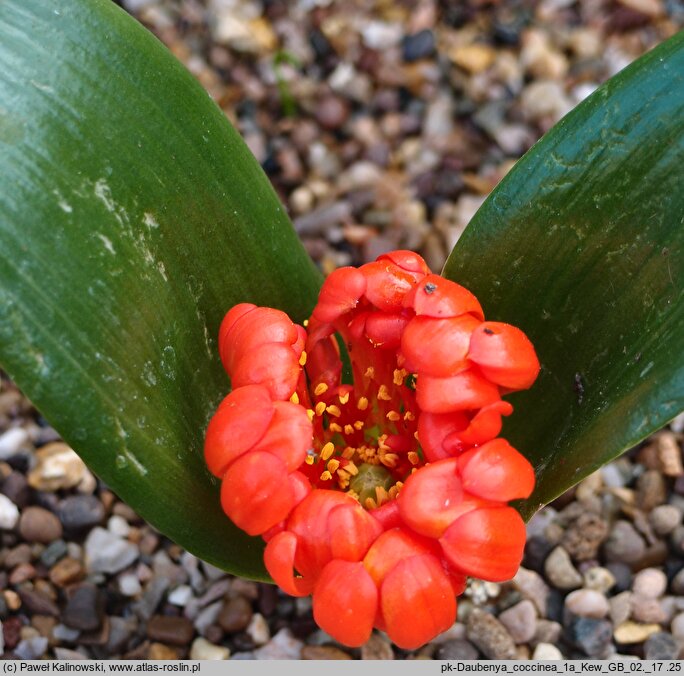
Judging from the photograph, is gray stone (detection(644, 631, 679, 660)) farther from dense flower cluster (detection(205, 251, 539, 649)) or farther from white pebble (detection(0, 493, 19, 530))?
white pebble (detection(0, 493, 19, 530))

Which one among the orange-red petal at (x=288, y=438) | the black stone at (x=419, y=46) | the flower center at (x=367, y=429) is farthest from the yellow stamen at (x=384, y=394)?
the black stone at (x=419, y=46)

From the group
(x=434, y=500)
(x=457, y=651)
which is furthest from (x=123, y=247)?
(x=457, y=651)

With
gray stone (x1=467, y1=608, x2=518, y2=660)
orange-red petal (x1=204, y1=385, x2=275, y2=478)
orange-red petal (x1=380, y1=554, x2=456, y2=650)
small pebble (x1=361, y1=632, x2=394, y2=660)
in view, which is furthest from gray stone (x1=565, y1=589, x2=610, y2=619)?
orange-red petal (x1=204, y1=385, x2=275, y2=478)

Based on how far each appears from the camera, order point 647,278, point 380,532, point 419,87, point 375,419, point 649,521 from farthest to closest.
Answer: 1. point 419,87
2. point 649,521
3. point 375,419
4. point 647,278
5. point 380,532

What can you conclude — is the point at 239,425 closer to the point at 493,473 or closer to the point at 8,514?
the point at 493,473

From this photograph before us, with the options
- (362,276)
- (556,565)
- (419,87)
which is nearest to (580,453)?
(362,276)

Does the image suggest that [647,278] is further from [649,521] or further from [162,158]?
[649,521]
